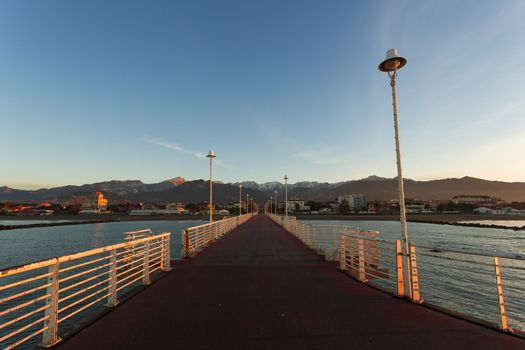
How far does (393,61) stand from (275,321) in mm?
5780

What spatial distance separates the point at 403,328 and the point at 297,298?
6.86 ft

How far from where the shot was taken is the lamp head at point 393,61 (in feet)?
20.7

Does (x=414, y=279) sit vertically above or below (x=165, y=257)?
above

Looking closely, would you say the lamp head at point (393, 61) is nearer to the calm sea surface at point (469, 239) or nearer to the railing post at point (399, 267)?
the railing post at point (399, 267)

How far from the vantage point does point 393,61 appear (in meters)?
6.38

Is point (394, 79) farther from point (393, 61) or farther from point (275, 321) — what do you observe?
point (275, 321)

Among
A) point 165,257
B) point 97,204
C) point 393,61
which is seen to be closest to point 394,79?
point 393,61

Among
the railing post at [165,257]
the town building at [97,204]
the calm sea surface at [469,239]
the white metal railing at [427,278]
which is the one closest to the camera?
the white metal railing at [427,278]

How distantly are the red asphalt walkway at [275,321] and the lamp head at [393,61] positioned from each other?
4943 millimetres

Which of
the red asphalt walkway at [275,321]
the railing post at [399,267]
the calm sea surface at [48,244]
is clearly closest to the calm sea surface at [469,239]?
the railing post at [399,267]

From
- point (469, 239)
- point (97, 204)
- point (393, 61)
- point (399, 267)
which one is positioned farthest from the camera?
point (97, 204)

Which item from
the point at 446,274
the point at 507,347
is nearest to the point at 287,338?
the point at 507,347

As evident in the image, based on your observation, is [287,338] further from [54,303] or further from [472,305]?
[472,305]

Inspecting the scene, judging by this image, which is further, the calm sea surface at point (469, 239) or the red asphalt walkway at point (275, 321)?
the calm sea surface at point (469, 239)
